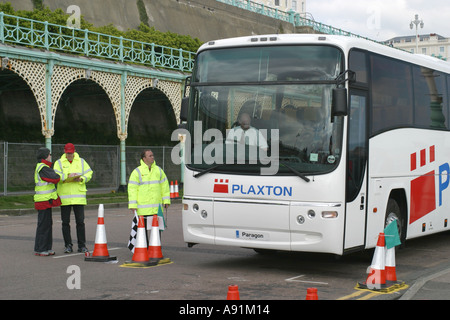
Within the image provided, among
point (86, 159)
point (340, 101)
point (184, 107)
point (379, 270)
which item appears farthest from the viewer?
point (86, 159)

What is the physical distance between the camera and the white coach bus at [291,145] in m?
9.45

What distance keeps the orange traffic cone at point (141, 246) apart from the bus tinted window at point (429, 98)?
199 inches

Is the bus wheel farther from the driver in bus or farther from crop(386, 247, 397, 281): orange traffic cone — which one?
the driver in bus

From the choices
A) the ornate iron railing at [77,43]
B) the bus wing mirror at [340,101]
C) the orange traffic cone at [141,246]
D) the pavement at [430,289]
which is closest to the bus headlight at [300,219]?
the bus wing mirror at [340,101]

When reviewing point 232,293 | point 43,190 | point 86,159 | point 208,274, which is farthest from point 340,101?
point 86,159

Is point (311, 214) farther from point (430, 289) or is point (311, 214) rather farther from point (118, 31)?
point (118, 31)

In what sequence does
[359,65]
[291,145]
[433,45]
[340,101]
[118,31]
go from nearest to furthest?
[340,101] < [291,145] < [359,65] < [118,31] < [433,45]

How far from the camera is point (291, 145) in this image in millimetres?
9578

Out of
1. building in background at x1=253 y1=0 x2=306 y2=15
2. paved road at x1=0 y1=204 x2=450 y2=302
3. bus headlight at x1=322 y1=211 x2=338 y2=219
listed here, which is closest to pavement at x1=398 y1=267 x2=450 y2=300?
paved road at x1=0 y1=204 x2=450 y2=302

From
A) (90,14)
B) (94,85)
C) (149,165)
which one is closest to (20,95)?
(94,85)

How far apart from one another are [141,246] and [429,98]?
597 cm

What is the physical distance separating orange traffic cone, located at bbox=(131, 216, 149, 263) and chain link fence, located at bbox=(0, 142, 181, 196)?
1569cm

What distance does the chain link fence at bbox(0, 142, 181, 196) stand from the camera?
27.6 m

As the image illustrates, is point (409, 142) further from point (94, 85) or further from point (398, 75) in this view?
point (94, 85)
